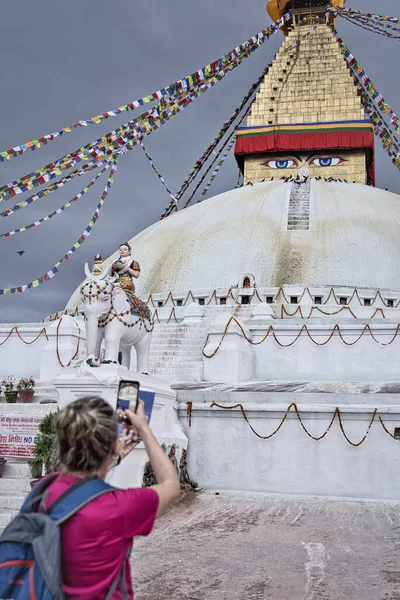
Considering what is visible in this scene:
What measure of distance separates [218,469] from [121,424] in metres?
7.07

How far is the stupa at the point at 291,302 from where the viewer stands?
9055 mm

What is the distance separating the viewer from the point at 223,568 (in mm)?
5395

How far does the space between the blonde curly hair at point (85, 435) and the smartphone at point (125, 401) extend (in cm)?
35

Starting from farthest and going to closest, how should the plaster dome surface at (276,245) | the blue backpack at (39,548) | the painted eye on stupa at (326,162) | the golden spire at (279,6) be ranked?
the golden spire at (279,6) < the painted eye on stupa at (326,162) < the plaster dome surface at (276,245) < the blue backpack at (39,548)

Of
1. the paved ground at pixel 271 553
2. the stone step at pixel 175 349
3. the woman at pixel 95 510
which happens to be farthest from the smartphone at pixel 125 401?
the stone step at pixel 175 349

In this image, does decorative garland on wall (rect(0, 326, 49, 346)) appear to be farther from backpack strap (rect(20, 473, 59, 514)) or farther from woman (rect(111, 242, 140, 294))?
backpack strap (rect(20, 473, 59, 514))

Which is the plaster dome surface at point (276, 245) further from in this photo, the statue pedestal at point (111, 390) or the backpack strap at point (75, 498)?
the backpack strap at point (75, 498)

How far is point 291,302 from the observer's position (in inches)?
640

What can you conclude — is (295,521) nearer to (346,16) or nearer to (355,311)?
(355,311)

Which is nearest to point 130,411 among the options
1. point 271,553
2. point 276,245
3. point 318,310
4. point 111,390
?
point 271,553

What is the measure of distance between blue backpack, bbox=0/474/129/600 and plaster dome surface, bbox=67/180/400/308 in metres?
14.9

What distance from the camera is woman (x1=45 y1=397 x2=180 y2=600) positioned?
2.01 metres

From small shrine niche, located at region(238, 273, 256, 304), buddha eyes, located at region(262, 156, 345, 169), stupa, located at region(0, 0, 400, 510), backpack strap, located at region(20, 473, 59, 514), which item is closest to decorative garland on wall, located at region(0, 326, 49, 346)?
stupa, located at region(0, 0, 400, 510)

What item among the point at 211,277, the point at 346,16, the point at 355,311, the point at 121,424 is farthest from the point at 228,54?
the point at 121,424
